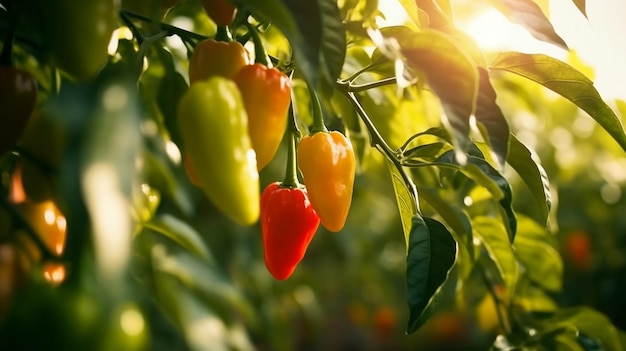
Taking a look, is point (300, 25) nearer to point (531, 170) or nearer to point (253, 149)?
point (253, 149)

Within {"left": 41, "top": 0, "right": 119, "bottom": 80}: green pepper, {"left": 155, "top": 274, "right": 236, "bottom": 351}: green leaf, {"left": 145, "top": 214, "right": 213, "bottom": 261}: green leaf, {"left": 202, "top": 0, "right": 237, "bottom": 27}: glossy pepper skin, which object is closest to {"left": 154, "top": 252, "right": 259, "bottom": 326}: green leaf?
{"left": 145, "top": 214, "right": 213, "bottom": 261}: green leaf

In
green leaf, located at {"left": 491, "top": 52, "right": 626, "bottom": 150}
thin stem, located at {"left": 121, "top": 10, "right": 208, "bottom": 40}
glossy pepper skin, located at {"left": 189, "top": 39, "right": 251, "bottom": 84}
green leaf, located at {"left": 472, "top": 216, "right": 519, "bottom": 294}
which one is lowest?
green leaf, located at {"left": 472, "top": 216, "right": 519, "bottom": 294}

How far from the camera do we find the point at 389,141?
44.2 inches

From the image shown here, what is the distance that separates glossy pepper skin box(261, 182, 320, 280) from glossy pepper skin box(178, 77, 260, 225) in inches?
8.9

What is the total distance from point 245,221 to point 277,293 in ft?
8.18

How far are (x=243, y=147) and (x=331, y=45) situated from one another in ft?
0.38

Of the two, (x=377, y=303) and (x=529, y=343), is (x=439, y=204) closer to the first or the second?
(x=529, y=343)

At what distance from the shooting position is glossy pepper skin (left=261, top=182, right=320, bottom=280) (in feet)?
2.55

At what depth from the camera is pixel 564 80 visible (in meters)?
0.81

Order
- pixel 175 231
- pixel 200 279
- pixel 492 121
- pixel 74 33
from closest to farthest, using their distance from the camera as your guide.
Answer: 1. pixel 74 33
2. pixel 492 121
3. pixel 175 231
4. pixel 200 279

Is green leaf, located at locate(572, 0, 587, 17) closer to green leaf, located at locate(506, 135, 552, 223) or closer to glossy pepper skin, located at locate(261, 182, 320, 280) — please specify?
green leaf, located at locate(506, 135, 552, 223)

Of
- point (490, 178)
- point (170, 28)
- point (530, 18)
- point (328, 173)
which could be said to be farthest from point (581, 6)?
point (170, 28)

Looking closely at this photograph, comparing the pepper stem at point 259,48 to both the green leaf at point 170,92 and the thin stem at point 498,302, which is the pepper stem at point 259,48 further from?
the thin stem at point 498,302

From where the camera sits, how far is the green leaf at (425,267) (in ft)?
2.27
